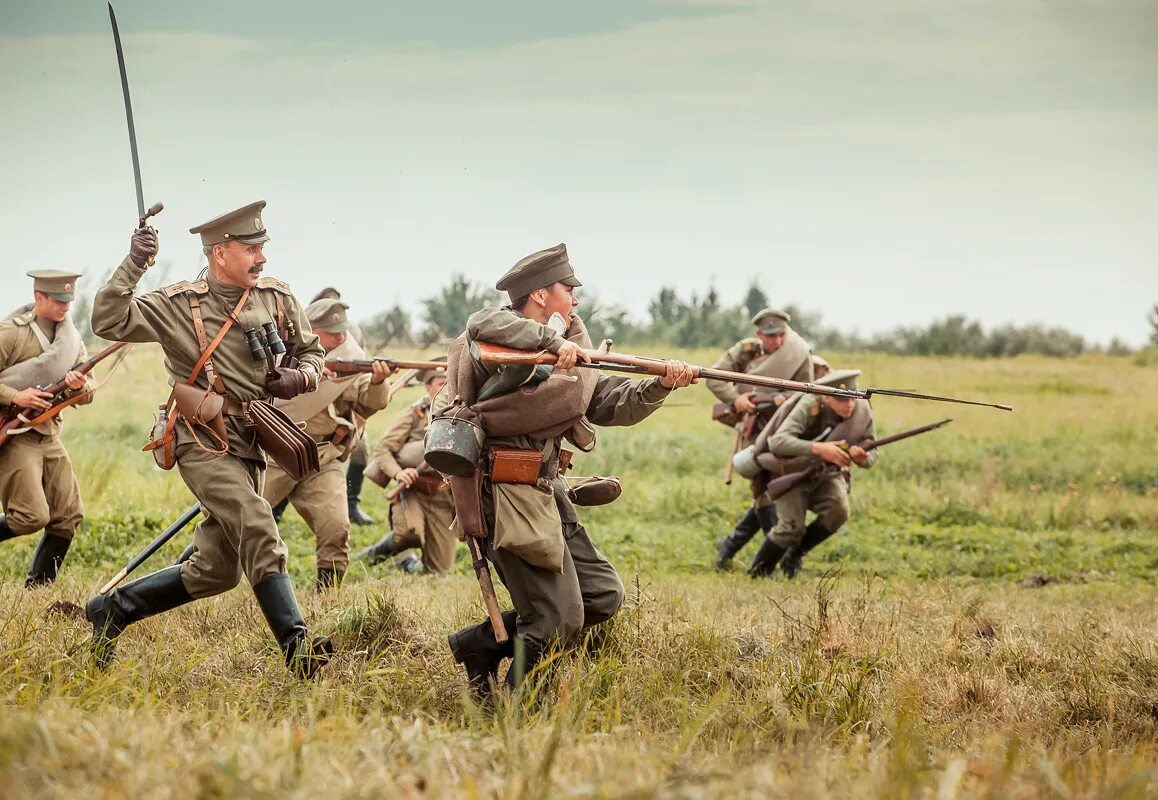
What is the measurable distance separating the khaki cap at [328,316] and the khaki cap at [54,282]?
176 centimetres

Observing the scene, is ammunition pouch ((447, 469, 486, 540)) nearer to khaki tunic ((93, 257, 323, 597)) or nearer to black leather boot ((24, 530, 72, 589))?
khaki tunic ((93, 257, 323, 597))

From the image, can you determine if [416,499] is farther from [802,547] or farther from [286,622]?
[286,622]

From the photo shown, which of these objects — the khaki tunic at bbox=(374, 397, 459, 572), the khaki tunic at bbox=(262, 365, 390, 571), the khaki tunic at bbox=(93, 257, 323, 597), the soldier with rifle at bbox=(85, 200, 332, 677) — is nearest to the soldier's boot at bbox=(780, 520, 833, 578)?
the khaki tunic at bbox=(374, 397, 459, 572)

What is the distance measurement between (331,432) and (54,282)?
217 cm

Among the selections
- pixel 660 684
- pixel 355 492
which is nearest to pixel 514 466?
pixel 660 684

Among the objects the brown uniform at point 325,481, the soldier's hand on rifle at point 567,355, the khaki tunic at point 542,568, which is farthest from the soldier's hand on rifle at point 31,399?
the soldier's hand on rifle at point 567,355

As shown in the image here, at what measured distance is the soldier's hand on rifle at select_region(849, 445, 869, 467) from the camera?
33.2 ft

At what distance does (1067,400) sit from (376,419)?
43.9 feet

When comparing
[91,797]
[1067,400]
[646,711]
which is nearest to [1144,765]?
[646,711]

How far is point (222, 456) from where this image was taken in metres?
5.91

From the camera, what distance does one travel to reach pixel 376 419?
21984 millimetres

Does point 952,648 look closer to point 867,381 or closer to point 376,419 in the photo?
point 376,419

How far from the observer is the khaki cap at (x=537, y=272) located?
5.71 meters

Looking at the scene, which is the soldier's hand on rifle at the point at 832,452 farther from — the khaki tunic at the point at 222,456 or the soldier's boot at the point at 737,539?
the khaki tunic at the point at 222,456
